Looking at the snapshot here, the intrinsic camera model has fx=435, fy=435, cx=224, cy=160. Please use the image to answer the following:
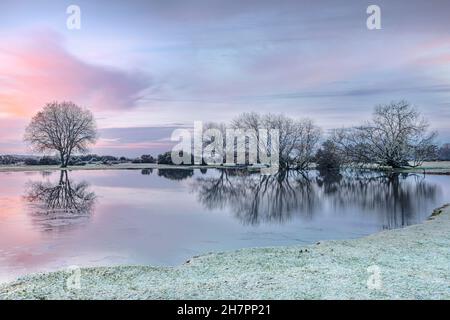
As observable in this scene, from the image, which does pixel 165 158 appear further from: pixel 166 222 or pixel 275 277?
pixel 275 277

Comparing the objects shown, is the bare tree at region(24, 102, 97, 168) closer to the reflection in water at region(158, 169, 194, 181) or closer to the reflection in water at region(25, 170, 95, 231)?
the reflection in water at region(158, 169, 194, 181)

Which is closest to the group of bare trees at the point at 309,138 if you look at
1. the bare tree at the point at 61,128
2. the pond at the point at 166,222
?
the bare tree at the point at 61,128

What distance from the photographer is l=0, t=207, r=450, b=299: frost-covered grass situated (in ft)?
18.5

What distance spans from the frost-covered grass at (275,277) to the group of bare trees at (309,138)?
40.3m

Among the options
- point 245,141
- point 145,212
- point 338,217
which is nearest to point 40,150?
point 245,141

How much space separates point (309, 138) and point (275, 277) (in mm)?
52795

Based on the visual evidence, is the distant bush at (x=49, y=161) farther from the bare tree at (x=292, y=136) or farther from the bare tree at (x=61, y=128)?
the bare tree at (x=292, y=136)

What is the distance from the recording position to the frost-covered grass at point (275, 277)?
564cm

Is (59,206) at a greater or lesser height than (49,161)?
lesser

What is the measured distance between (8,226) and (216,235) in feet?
18.5

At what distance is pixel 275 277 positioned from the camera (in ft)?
21.1

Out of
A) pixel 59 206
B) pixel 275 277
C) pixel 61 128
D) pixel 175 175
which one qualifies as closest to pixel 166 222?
pixel 59 206

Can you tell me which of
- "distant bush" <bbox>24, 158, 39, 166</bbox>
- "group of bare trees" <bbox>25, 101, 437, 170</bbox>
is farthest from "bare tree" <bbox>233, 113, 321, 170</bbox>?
"distant bush" <bbox>24, 158, 39, 166</bbox>
